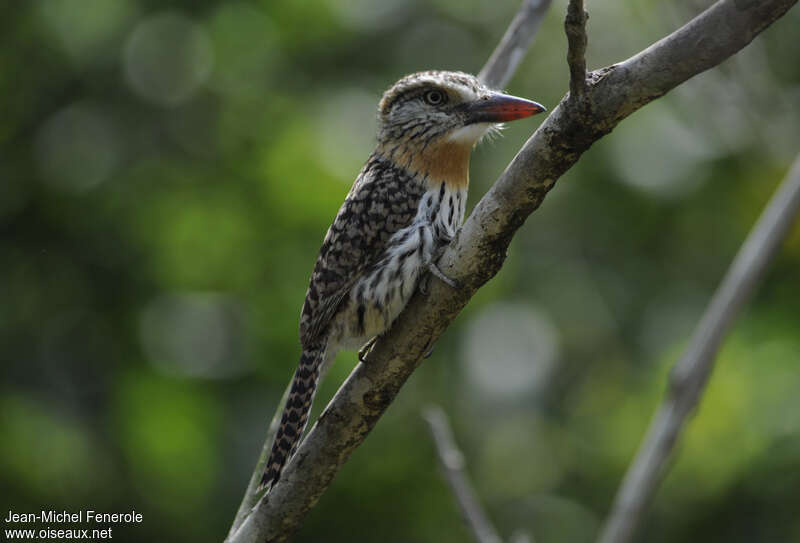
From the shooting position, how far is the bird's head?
3965 millimetres

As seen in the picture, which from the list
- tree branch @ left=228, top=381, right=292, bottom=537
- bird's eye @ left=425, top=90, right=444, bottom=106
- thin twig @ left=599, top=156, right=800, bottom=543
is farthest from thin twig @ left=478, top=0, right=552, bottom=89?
tree branch @ left=228, top=381, right=292, bottom=537

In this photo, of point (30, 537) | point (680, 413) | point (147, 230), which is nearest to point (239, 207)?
point (147, 230)

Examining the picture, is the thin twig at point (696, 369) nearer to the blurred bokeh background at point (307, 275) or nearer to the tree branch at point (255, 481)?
the tree branch at point (255, 481)

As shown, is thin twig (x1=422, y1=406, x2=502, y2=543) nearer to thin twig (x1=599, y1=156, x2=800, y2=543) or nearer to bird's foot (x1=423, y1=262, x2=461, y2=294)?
thin twig (x1=599, y1=156, x2=800, y2=543)

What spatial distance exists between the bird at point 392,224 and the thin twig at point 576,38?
1.04 m

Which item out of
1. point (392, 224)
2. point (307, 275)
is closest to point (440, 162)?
point (392, 224)

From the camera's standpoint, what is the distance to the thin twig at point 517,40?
12.7 feet

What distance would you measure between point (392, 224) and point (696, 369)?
4.09 ft

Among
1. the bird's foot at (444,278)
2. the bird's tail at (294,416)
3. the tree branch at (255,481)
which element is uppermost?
the bird's foot at (444,278)

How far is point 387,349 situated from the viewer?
3068 mm

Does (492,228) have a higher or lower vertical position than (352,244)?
higher

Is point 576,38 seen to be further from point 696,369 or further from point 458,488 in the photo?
point 458,488

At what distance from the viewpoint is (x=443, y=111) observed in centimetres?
419

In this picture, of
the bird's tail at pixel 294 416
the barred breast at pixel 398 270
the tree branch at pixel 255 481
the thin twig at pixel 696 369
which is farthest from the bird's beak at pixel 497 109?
the tree branch at pixel 255 481
